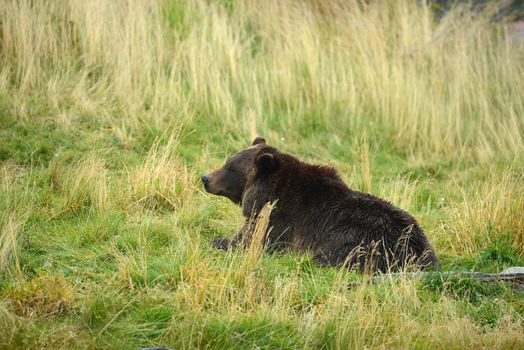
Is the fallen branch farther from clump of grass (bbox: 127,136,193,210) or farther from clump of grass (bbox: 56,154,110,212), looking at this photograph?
clump of grass (bbox: 56,154,110,212)

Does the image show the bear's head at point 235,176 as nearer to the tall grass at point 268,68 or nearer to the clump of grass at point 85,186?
the clump of grass at point 85,186

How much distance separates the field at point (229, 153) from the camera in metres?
4.50

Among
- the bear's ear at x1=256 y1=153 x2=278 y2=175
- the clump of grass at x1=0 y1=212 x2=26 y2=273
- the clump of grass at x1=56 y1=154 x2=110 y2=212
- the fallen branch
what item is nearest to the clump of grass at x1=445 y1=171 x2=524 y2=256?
the fallen branch

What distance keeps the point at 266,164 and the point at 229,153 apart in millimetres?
2953

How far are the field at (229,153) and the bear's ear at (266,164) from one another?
2.60 ft

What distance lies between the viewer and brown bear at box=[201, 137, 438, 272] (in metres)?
5.66

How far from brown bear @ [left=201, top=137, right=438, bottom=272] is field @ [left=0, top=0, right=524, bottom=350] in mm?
257

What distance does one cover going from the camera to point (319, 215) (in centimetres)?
605

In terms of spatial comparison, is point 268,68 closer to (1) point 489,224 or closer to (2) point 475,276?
(1) point 489,224

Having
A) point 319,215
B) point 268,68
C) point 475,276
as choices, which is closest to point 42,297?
point 319,215

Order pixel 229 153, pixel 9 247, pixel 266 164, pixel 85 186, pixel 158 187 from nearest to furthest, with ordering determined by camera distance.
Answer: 1. pixel 9 247
2. pixel 266 164
3. pixel 85 186
4. pixel 158 187
5. pixel 229 153

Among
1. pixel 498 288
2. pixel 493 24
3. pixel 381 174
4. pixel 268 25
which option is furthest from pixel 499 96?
pixel 498 288

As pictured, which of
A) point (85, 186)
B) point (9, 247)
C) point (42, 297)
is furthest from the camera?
point (85, 186)

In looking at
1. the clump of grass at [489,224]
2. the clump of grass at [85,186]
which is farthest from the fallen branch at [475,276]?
the clump of grass at [85,186]
